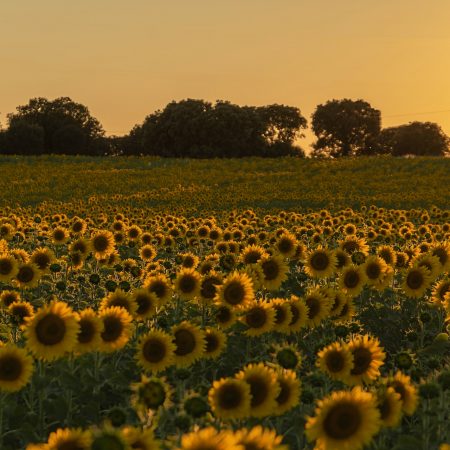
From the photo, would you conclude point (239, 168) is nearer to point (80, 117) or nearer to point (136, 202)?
point (136, 202)

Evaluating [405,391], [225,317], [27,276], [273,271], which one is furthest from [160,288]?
[405,391]

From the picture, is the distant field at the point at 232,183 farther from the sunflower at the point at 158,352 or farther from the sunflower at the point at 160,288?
the sunflower at the point at 158,352

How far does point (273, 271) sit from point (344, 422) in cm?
486

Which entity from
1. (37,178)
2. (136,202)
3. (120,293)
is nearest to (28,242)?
(120,293)

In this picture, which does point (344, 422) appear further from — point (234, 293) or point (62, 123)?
point (62, 123)

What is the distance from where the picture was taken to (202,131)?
290 feet

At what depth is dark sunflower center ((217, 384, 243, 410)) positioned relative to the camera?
4.32 meters

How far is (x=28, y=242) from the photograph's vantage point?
14875 mm

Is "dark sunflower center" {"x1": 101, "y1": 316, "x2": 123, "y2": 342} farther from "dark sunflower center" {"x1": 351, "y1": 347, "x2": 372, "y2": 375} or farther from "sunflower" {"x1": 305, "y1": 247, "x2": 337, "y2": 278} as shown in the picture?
"sunflower" {"x1": 305, "y1": 247, "x2": 337, "y2": 278}

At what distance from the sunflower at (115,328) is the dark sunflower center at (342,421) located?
2.52 meters

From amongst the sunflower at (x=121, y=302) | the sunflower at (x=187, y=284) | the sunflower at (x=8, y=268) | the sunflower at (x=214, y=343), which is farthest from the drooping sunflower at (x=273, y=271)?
the sunflower at (x=8, y=268)

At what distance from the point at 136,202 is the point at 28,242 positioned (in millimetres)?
13698

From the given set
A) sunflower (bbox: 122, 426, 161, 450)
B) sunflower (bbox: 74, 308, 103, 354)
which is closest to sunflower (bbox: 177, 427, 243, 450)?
sunflower (bbox: 122, 426, 161, 450)

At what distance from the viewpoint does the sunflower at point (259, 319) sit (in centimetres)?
643
